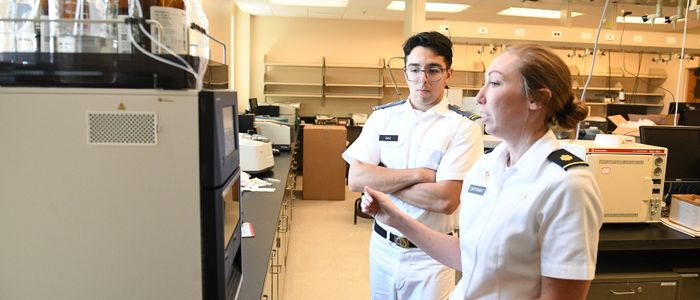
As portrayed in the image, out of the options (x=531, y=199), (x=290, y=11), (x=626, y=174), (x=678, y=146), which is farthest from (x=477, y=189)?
(x=290, y=11)

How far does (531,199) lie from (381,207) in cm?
51

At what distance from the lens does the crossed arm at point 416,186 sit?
1.57 m

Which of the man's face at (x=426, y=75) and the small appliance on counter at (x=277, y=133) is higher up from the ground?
the man's face at (x=426, y=75)

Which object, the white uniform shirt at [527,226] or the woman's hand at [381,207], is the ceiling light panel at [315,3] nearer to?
the woman's hand at [381,207]

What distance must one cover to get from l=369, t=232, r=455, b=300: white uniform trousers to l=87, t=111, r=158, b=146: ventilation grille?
3.58ft

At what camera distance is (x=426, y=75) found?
1.66m

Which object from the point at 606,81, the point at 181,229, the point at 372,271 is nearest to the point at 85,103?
the point at 181,229

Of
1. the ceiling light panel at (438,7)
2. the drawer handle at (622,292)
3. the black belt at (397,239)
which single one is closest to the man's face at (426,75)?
the black belt at (397,239)

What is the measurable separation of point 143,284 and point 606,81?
934 cm

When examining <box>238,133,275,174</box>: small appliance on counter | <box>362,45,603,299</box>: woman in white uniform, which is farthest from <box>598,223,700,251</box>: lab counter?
<box>238,133,275,174</box>: small appliance on counter

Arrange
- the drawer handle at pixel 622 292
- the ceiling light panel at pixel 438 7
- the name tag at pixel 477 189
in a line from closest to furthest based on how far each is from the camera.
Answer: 1. the name tag at pixel 477 189
2. the drawer handle at pixel 622 292
3. the ceiling light panel at pixel 438 7

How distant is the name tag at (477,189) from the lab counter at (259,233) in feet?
2.31

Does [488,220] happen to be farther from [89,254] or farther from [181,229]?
[89,254]

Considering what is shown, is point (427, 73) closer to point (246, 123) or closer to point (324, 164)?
point (246, 123)
